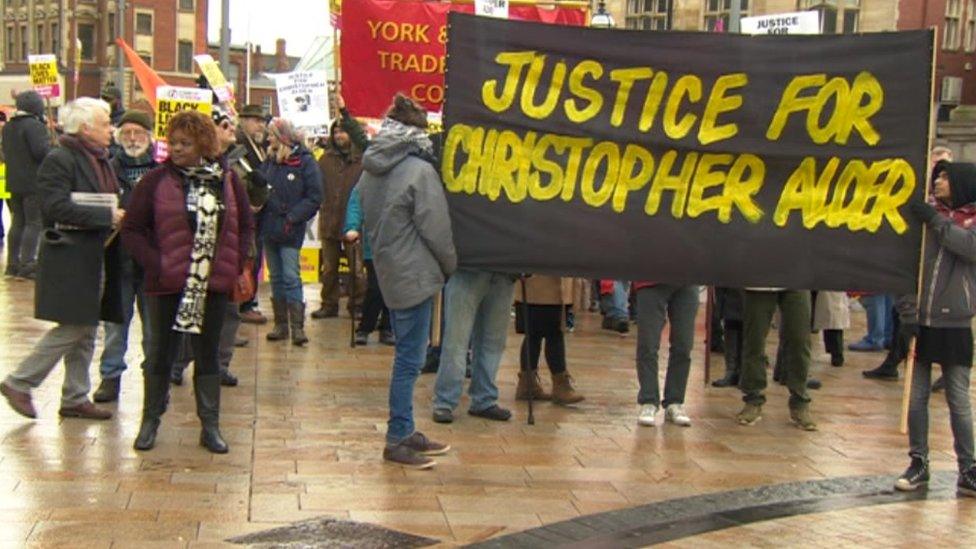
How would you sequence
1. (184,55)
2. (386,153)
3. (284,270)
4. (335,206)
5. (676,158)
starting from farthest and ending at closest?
(184,55) → (335,206) → (284,270) → (676,158) → (386,153)

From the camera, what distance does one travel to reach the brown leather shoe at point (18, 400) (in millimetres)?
8430

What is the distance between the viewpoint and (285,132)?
12.6 m

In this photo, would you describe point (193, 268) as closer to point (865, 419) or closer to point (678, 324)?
point (678, 324)

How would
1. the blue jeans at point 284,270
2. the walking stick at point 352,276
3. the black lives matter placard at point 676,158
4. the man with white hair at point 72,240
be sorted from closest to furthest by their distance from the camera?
the man with white hair at point 72,240 < the black lives matter placard at point 676,158 < the blue jeans at point 284,270 < the walking stick at point 352,276

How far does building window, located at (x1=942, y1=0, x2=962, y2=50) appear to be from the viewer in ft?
147

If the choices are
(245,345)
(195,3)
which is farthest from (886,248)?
(195,3)

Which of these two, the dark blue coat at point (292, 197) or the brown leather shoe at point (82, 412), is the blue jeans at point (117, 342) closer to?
the brown leather shoe at point (82, 412)

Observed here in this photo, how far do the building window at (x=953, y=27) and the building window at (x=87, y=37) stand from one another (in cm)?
5820

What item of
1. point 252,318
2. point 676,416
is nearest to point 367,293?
point 252,318

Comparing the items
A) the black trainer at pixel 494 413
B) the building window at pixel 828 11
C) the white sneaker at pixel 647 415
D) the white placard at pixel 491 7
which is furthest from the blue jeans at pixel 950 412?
the building window at pixel 828 11

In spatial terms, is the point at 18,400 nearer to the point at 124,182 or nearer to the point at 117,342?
the point at 117,342

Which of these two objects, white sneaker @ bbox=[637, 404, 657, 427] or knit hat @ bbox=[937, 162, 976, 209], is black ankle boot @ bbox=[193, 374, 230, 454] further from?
knit hat @ bbox=[937, 162, 976, 209]

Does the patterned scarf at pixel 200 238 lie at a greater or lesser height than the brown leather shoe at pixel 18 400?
greater

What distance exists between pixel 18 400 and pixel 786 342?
5.19 metres
